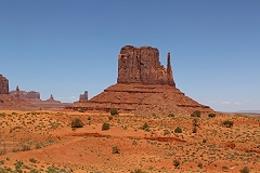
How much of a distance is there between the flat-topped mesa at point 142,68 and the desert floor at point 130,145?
123ft

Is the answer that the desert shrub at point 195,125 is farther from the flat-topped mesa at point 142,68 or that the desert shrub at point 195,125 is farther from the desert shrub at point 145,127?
the flat-topped mesa at point 142,68

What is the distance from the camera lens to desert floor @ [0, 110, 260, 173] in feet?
127

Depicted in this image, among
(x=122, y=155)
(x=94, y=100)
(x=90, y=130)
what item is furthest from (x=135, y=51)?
(x=122, y=155)

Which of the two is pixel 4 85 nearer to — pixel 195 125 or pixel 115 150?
pixel 195 125

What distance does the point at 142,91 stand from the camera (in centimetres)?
9744

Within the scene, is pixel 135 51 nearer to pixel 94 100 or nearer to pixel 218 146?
pixel 94 100

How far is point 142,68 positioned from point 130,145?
5683cm

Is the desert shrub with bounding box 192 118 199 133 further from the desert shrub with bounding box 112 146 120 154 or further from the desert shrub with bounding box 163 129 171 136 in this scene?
the desert shrub with bounding box 112 146 120 154

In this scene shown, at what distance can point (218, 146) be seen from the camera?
5075 cm

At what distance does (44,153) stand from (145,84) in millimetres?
65702

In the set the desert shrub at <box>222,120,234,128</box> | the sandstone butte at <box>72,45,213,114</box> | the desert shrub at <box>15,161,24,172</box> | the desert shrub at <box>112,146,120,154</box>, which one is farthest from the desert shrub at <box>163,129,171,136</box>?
the sandstone butte at <box>72,45,213,114</box>

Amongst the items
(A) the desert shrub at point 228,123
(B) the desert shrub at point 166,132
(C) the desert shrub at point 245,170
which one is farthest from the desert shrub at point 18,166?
(A) the desert shrub at point 228,123

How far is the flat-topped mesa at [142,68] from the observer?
4102 inches

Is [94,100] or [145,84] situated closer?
[94,100]
